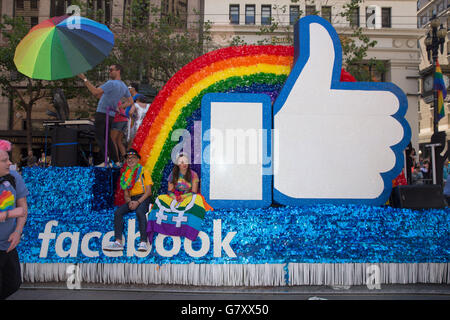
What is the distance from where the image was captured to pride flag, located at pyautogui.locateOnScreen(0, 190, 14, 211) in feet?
9.18

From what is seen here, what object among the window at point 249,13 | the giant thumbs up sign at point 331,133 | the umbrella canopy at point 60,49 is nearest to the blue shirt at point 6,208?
the umbrella canopy at point 60,49

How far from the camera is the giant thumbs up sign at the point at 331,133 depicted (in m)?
5.14

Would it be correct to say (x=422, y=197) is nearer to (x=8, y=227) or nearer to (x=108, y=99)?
(x=108, y=99)

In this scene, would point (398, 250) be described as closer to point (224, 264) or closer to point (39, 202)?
point (224, 264)

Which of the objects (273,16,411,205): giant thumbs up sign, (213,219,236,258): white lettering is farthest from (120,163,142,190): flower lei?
(273,16,411,205): giant thumbs up sign

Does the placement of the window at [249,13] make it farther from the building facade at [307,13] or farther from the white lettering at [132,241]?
the white lettering at [132,241]

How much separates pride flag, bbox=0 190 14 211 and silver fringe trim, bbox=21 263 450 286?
186cm

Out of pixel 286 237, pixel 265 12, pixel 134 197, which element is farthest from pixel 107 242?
pixel 265 12

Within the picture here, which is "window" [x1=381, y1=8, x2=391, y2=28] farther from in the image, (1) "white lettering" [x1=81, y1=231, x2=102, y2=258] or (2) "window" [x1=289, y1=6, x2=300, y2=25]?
(1) "white lettering" [x1=81, y1=231, x2=102, y2=258]

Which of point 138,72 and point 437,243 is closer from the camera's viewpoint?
point 437,243

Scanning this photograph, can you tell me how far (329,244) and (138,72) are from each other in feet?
43.8

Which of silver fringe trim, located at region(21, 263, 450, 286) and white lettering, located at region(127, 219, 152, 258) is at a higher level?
white lettering, located at region(127, 219, 152, 258)
